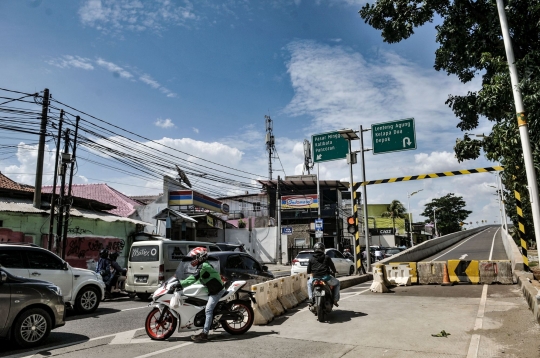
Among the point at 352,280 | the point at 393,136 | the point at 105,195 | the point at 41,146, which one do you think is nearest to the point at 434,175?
the point at 393,136

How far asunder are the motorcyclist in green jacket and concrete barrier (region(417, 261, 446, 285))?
9393 mm

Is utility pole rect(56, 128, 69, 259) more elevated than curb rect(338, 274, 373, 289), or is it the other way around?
utility pole rect(56, 128, 69, 259)

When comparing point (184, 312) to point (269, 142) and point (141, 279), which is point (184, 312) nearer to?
point (141, 279)

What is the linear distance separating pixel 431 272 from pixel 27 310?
12248mm

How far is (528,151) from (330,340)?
484cm

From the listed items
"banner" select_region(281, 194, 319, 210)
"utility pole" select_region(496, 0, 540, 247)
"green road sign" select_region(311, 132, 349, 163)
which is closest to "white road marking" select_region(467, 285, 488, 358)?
"utility pole" select_region(496, 0, 540, 247)

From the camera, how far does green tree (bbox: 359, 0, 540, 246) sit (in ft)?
26.4

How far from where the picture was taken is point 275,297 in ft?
30.7

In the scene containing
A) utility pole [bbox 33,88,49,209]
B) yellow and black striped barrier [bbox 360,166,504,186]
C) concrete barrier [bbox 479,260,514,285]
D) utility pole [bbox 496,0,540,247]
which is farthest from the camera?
utility pole [bbox 33,88,49,209]

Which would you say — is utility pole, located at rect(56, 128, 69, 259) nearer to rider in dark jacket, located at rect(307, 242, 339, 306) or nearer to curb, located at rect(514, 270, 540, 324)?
rider in dark jacket, located at rect(307, 242, 339, 306)

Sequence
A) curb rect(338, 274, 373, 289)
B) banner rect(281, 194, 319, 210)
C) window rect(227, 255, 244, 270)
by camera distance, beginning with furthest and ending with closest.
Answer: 1. banner rect(281, 194, 319, 210)
2. curb rect(338, 274, 373, 289)
3. window rect(227, 255, 244, 270)

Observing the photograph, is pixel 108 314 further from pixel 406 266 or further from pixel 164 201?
pixel 164 201

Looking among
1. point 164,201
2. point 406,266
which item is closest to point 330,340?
point 406,266

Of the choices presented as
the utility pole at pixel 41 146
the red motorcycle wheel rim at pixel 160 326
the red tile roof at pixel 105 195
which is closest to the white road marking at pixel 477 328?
the red motorcycle wheel rim at pixel 160 326
